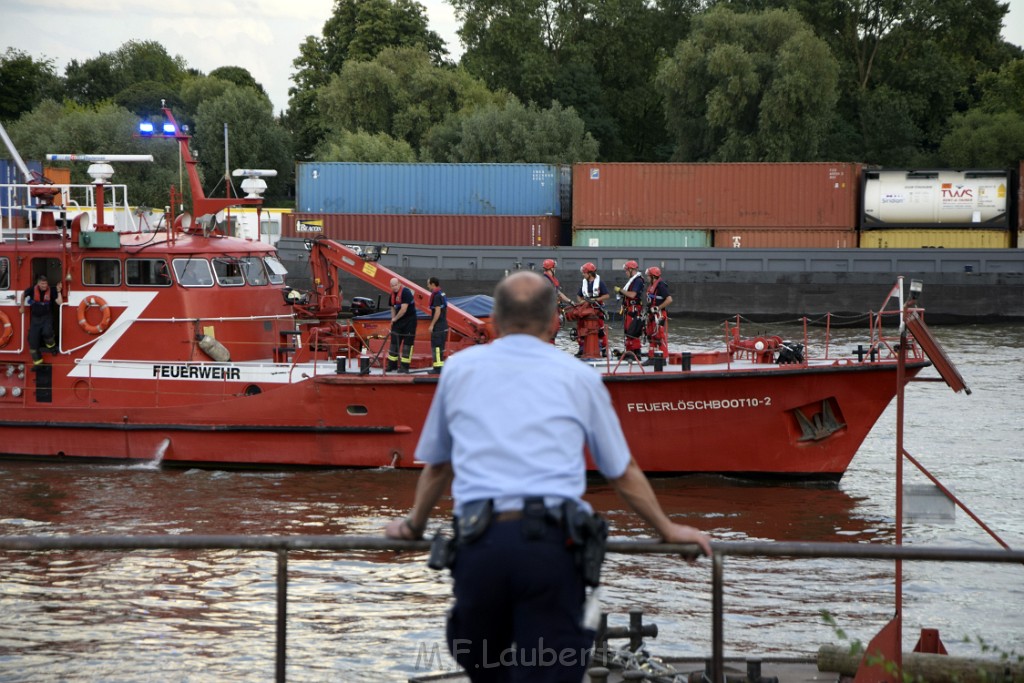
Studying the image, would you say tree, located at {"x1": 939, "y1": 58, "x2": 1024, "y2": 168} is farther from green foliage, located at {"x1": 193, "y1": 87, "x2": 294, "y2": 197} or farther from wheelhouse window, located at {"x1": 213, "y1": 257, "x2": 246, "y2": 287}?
wheelhouse window, located at {"x1": 213, "y1": 257, "x2": 246, "y2": 287}

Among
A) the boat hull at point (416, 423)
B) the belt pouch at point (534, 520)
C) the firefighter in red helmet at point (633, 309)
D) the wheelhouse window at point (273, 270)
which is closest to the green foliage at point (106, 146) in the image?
the wheelhouse window at point (273, 270)

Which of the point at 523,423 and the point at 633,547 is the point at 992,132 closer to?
the point at 633,547

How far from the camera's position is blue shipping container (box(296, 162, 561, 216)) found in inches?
1734

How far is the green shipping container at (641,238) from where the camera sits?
42.7 metres

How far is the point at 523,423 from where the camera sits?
3967 millimetres

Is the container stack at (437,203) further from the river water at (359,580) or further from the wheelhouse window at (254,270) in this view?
the river water at (359,580)

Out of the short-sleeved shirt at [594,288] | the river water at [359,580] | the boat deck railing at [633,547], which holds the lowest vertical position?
the river water at [359,580]

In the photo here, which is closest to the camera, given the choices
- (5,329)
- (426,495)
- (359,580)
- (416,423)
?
(426,495)

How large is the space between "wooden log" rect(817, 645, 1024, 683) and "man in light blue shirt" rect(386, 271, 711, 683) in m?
2.87

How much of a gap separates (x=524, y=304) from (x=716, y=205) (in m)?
39.2

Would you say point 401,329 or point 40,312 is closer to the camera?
point 40,312

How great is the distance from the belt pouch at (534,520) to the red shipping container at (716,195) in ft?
129

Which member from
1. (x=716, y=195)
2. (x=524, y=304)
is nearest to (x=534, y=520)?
(x=524, y=304)

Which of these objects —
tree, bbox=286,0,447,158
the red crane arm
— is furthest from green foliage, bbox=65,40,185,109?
the red crane arm
